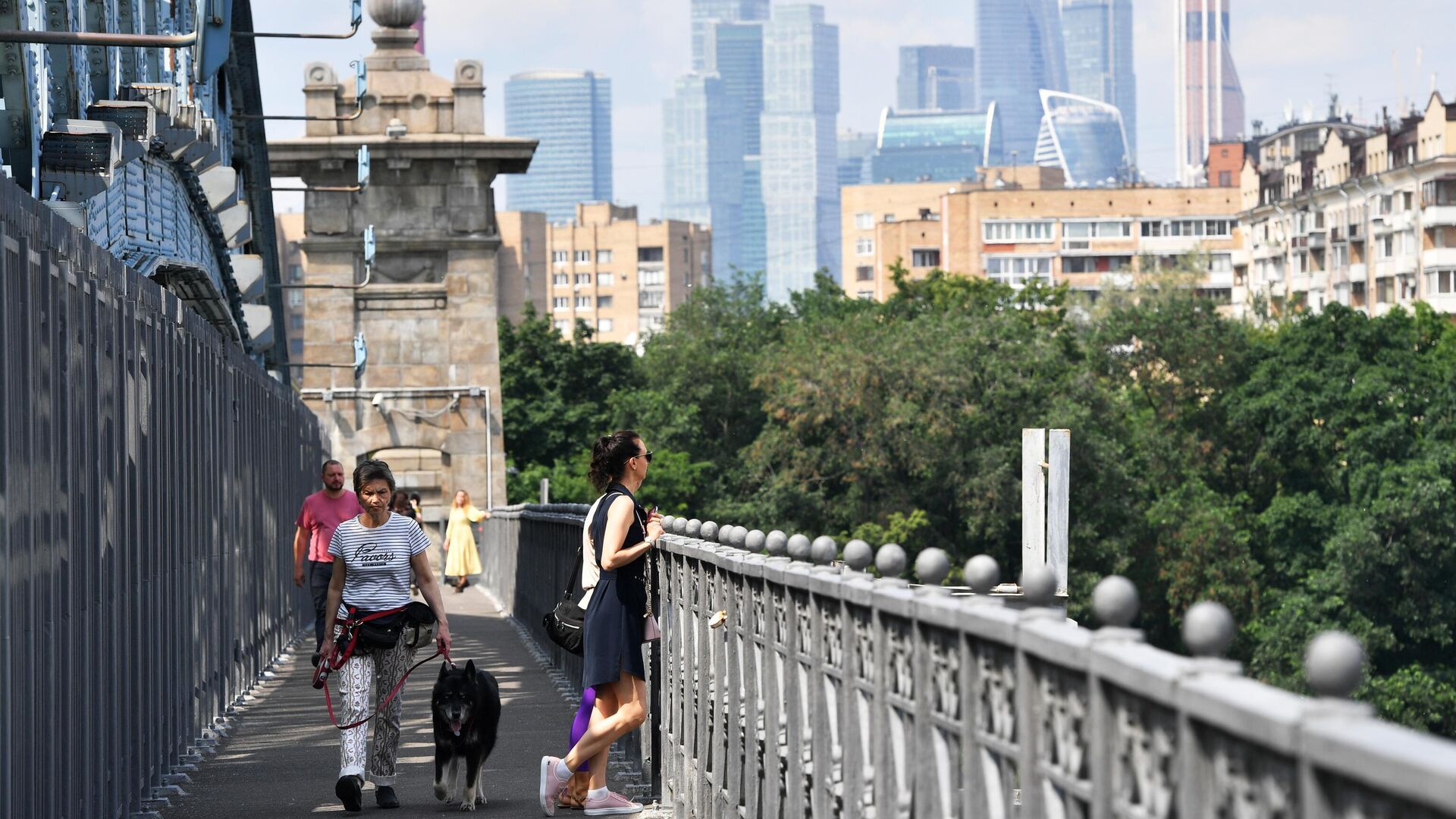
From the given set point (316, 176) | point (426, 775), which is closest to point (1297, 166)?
point (316, 176)

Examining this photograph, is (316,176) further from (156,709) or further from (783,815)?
(783,815)

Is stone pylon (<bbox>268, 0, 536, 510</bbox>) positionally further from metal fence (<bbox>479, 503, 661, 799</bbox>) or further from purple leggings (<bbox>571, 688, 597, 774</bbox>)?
purple leggings (<bbox>571, 688, 597, 774</bbox>)

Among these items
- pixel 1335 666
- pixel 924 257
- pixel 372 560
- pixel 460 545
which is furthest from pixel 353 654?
pixel 924 257

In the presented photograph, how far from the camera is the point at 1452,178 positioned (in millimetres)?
Answer: 111938

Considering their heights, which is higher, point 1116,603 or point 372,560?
Result: point 1116,603

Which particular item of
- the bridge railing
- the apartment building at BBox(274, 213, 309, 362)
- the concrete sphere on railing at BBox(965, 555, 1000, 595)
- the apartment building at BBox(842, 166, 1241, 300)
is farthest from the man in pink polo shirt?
the apartment building at BBox(842, 166, 1241, 300)

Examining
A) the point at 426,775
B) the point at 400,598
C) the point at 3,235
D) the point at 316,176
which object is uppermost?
the point at 316,176

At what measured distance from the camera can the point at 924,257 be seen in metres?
174

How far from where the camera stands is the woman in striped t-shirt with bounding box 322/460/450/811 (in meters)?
10.0

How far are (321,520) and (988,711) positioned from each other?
36.9 ft

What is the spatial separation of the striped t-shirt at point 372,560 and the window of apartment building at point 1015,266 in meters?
157

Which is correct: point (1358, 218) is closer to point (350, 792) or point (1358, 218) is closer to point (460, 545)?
point (460, 545)

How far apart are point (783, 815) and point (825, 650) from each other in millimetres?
938

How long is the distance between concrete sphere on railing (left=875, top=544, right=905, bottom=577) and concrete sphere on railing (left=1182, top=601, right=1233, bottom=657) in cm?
228
